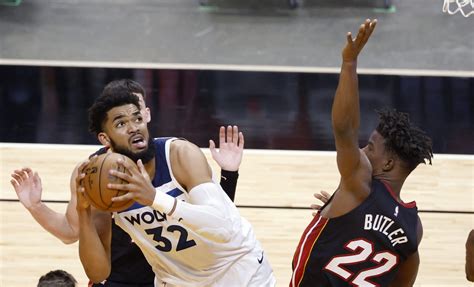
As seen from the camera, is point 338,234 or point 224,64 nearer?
point 338,234

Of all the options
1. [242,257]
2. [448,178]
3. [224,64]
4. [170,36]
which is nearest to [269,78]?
[224,64]

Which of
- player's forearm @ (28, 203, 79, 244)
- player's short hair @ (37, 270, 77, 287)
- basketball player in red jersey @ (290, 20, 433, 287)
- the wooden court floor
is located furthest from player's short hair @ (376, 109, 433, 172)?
the wooden court floor

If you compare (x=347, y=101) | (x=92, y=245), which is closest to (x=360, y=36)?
(x=347, y=101)

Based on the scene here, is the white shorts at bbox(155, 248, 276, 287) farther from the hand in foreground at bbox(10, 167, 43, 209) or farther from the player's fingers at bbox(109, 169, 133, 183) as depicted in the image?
the player's fingers at bbox(109, 169, 133, 183)

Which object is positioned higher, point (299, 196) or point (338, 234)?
point (338, 234)

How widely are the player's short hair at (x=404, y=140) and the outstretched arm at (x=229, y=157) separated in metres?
1.07

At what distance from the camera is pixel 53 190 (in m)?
7.63

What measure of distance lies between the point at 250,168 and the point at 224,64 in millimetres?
3234

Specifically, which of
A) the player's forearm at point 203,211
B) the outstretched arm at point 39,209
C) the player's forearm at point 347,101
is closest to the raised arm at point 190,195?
the player's forearm at point 203,211

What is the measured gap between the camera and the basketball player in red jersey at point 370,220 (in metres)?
3.90

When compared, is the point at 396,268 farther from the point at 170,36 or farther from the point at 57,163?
the point at 170,36

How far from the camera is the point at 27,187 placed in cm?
473

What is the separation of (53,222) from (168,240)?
2.52 feet

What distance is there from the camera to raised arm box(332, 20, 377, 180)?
12.2 ft
